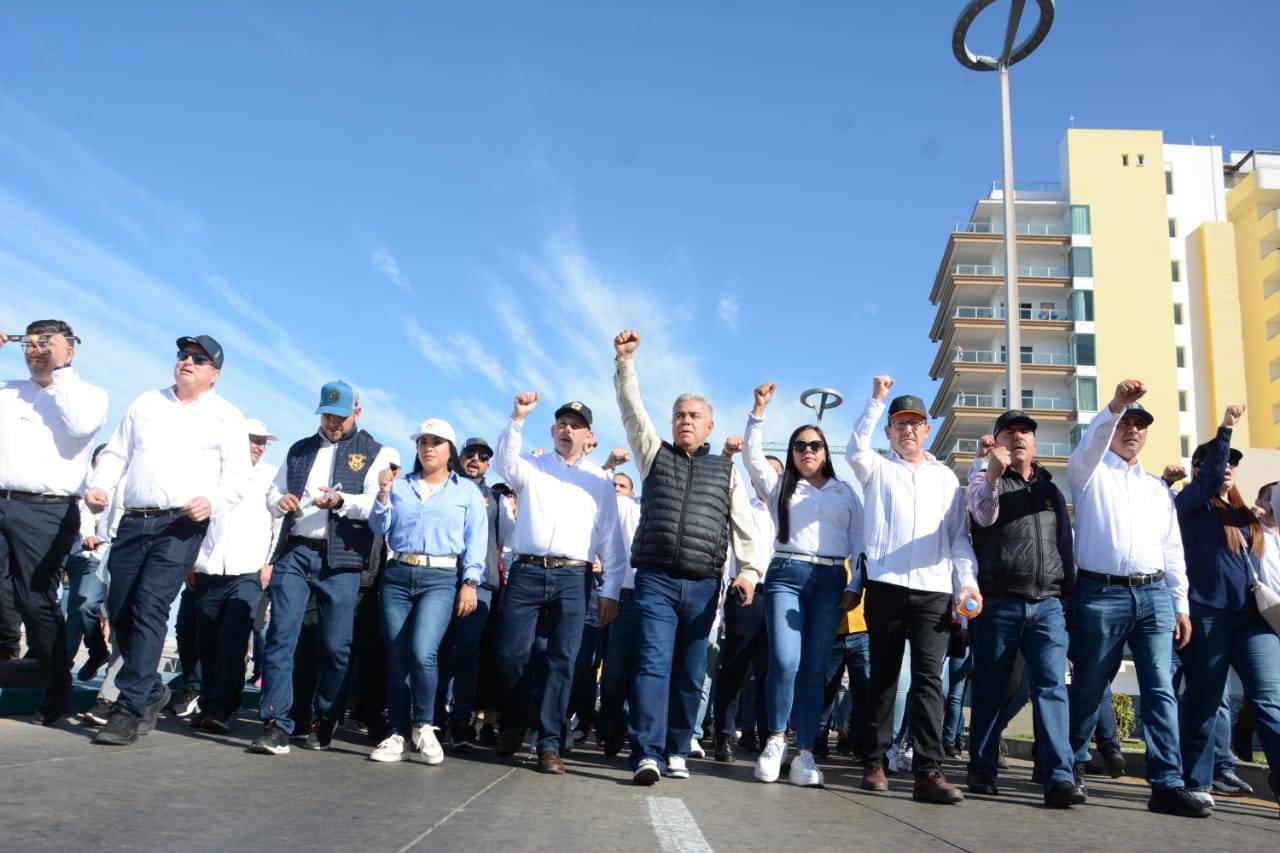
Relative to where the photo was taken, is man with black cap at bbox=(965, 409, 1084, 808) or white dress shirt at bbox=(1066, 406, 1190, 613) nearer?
man with black cap at bbox=(965, 409, 1084, 808)

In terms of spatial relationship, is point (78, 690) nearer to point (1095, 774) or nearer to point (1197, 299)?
point (1095, 774)

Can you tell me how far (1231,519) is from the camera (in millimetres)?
6574

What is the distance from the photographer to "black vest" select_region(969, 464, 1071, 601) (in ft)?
19.2

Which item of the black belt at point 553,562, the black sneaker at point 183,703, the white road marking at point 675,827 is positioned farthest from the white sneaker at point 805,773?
the black sneaker at point 183,703

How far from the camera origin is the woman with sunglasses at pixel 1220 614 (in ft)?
19.6

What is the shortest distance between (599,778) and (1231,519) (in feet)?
14.0

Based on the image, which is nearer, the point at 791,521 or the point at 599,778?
the point at 599,778

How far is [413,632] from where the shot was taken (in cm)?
620

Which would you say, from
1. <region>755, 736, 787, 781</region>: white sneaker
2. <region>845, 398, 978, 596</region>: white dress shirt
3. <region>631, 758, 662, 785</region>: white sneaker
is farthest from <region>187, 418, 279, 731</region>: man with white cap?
<region>845, 398, 978, 596</region>: white dress shirt

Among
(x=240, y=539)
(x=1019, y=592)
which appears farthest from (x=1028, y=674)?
(x=240, y=539)

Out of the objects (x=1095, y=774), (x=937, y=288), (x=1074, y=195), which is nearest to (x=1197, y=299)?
(x=1074, y=195)

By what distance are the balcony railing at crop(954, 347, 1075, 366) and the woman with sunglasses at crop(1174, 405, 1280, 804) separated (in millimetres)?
53161

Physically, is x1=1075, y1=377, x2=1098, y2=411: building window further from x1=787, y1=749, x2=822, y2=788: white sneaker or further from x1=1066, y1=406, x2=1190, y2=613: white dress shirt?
x1=787, y1=749, x2=822, y2=788: white sneaker

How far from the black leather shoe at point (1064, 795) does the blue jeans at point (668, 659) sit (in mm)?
2019
